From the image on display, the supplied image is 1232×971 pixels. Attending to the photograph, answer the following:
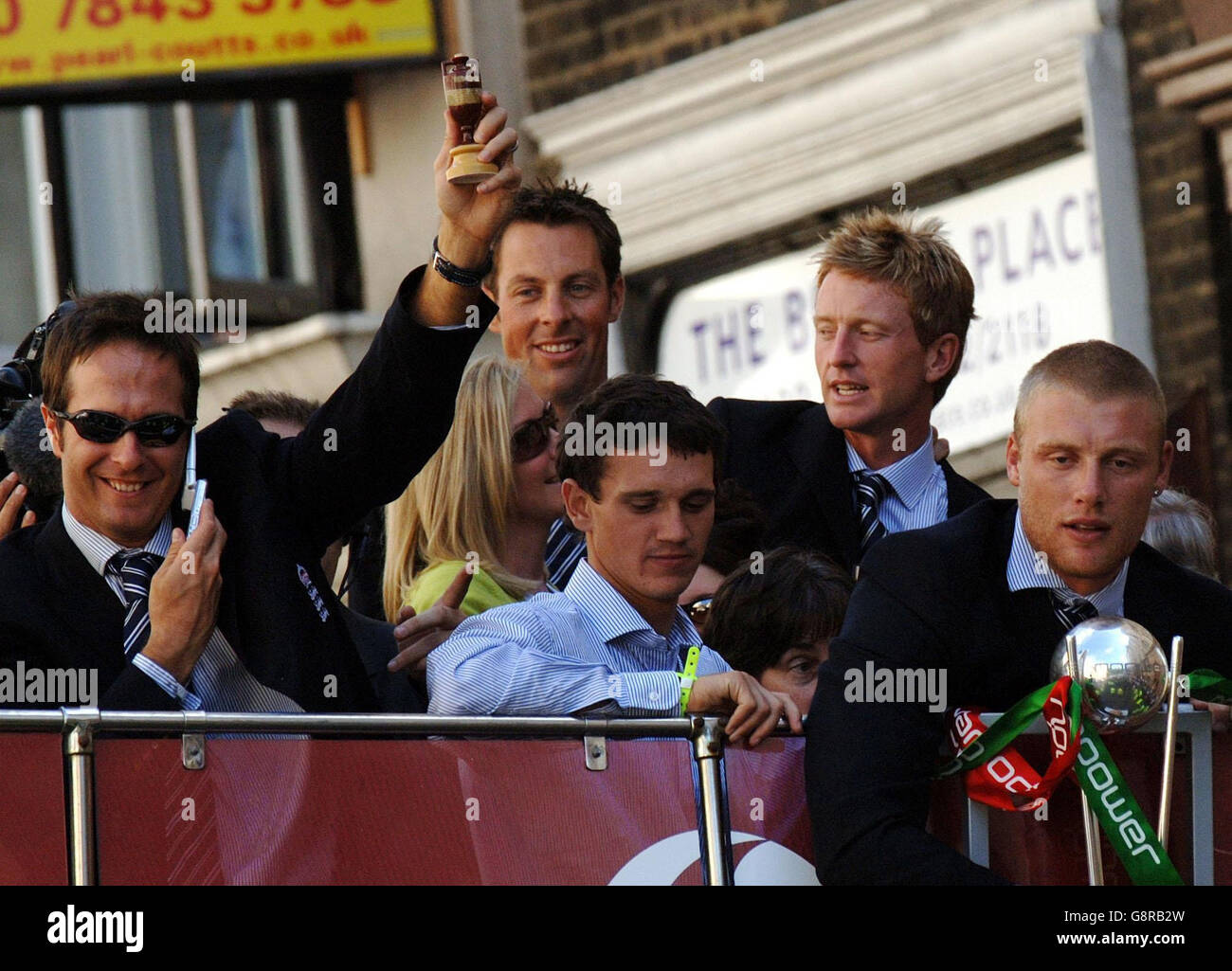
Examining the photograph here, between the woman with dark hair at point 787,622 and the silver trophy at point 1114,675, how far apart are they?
2.94 ft

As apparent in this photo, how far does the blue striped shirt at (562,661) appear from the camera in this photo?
4.58 metres

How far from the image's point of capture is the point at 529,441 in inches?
223

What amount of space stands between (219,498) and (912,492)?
181 cm

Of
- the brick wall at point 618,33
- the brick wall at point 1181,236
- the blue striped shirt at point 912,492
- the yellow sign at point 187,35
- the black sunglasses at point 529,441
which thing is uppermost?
the yellow sign at point 187,35

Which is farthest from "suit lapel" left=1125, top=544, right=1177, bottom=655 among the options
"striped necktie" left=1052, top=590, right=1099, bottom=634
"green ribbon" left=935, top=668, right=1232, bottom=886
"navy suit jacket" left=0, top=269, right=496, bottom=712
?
"navy suit jacket" left=0, top=269, right=496, bottom=712

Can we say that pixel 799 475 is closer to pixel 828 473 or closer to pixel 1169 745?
pixel 828 473

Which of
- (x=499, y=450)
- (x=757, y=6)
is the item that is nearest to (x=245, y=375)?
(x=757, y=6)

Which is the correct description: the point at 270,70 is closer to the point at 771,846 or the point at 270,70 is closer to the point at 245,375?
the point at 245,375

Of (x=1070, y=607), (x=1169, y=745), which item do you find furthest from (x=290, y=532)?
(x=1169, y=745)

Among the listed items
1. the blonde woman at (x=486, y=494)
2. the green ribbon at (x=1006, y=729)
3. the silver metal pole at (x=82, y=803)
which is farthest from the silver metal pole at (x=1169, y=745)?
the silver metal pole at (x=82, y=803)

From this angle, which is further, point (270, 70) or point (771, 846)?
point (270, 70)

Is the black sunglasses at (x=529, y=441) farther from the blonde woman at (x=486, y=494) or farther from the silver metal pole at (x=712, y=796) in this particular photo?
the silver metal pole at (x=712, y=796)
